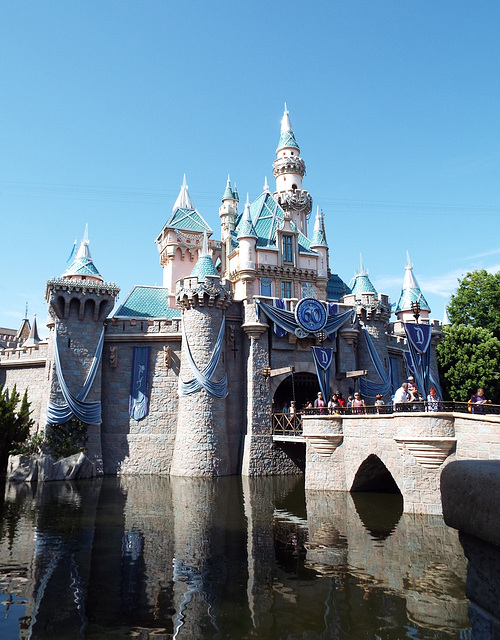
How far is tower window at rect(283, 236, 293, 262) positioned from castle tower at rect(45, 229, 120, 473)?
1170 centimetres

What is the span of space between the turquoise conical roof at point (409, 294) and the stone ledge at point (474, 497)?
121ft

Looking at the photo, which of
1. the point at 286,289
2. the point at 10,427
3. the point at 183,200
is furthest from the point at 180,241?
the point at 10,427

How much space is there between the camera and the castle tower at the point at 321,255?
114 ft

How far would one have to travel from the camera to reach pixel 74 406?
2644cm

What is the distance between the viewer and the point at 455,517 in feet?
7.54

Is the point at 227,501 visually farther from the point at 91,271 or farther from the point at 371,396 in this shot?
the point at 91,271

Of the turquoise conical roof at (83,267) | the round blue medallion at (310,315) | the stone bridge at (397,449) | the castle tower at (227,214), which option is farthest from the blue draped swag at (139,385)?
the castle tower at (227,214)

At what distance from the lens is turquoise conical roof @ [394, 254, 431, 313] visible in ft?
124

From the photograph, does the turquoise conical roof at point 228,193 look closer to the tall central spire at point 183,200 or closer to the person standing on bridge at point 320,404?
the tall central spire at point 183,200

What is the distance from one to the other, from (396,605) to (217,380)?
59.6ft

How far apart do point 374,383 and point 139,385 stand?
44.0 feet

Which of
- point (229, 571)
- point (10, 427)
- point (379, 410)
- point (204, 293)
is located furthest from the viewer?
point (204, 293)

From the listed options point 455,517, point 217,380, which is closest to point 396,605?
point 455,517

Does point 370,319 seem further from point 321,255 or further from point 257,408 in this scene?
point 257,408
